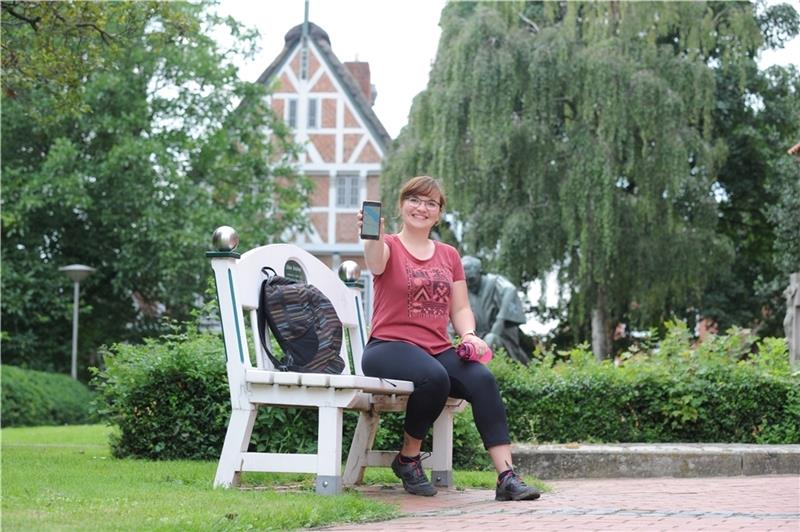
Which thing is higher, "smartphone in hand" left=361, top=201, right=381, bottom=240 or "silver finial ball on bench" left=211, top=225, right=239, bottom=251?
"smartphone in hand" left=361, top=201, right=381, bottom=240

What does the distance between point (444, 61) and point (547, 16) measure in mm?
2814

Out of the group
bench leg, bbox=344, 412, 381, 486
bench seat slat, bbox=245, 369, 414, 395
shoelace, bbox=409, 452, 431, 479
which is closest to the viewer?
bench seat slat, bbox=245, 369, 414, 395

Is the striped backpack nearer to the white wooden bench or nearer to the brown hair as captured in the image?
the white wooden bench

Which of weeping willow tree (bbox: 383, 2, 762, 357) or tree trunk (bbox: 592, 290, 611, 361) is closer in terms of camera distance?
weeping willow tree (bbox: 383, 2, 762, 357)

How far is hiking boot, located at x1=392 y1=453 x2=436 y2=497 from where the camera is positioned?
6290mm

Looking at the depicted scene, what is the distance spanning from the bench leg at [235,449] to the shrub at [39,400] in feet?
46.5

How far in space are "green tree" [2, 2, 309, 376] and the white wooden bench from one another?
78.4 ft

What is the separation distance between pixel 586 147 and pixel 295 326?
20.3 meters

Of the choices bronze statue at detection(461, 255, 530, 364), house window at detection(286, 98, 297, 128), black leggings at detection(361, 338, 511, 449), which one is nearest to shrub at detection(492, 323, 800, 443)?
bronze statue at detection(461, 255, 530, 364)

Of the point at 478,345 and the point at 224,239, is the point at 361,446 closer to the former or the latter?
the point at 478,345

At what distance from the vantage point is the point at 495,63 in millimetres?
26500

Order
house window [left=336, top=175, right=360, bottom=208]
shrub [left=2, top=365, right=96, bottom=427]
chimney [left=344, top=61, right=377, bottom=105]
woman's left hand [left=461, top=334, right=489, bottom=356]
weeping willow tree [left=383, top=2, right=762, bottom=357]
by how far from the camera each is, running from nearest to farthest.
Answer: woman's left hand [left=461, top=334, right=489, bottom=356], shrub [left=2, top=365, right=96, bottom=427], weeping willow tree [left=383, top=2, right=762, bottom=357], house window [left=336, top=175, right=360, bottom=208], chimney [left=344, top=61, right=377, bottom=105]

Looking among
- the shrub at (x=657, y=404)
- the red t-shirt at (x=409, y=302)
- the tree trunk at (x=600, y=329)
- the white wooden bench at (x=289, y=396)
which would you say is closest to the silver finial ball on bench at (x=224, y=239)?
→ the white wooden bench at (x=289, y=396)

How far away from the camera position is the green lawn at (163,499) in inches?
178
